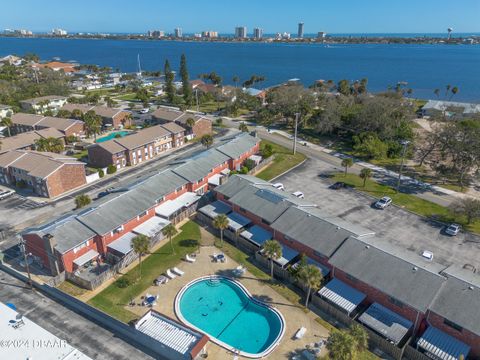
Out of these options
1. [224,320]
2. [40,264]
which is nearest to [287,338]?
[224,320]

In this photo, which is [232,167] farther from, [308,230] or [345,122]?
[345,122]

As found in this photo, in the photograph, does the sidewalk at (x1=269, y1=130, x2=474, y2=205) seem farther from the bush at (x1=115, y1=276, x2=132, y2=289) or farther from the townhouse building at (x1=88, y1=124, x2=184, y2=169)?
the bush at (x1=115, y1=276, x2=132, y2=289)

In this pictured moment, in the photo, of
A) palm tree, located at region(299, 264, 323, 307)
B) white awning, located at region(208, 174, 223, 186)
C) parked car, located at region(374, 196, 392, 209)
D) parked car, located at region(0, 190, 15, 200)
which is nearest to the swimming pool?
palm tree, located at region(299, 264, 323, 307)

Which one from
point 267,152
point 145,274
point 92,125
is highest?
point 92,125

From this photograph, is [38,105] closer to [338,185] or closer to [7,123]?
[7,123]

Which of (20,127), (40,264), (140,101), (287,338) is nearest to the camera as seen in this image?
(287,338)

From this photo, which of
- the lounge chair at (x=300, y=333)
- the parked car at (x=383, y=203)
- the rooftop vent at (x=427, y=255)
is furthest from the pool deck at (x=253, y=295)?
the parked car at (x=383, y=203)

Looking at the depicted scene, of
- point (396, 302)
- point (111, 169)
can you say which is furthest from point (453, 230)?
point (111, 169)
